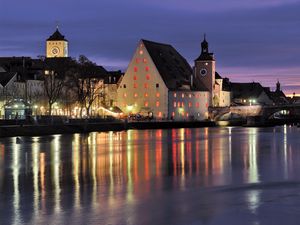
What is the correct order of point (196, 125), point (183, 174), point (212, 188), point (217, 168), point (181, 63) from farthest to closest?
point (181, 63) < point (196, 125) < point (217, 168) < point (183, 174) < point (212, 188)

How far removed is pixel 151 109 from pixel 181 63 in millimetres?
15426

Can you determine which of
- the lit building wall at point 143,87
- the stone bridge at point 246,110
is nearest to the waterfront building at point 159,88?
the lit building wall at point 143,87

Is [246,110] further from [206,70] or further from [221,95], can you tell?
[221,95]

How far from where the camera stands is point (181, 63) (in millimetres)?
135750

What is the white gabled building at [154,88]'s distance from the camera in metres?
124

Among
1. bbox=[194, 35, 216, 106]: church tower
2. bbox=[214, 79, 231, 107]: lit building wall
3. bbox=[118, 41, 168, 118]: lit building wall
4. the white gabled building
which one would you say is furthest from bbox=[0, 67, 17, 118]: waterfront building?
bbox=[214, 79, 231, 107]: lit building wall

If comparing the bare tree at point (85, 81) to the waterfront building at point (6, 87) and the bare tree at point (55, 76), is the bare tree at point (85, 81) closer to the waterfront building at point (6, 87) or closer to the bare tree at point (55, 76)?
the bare tree at point (55, 76)

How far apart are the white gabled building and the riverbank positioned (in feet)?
28.5

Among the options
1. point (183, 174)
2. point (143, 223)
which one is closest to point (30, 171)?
point (183, 174)

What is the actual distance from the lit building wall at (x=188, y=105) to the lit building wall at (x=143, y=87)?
83.1 inches

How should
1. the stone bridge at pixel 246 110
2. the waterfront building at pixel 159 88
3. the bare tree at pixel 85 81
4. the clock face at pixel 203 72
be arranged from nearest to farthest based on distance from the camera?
the bare tree at pixel 85 81, the waterfront building at pixel 159 88, the stone bridge at pixel 246 110, the clock face at pixel 203 72

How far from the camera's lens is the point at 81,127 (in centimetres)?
8850

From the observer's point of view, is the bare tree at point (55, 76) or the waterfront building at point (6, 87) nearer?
the waterfront building at point (6, 87)

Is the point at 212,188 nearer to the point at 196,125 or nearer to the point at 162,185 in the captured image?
the point at 162,185
